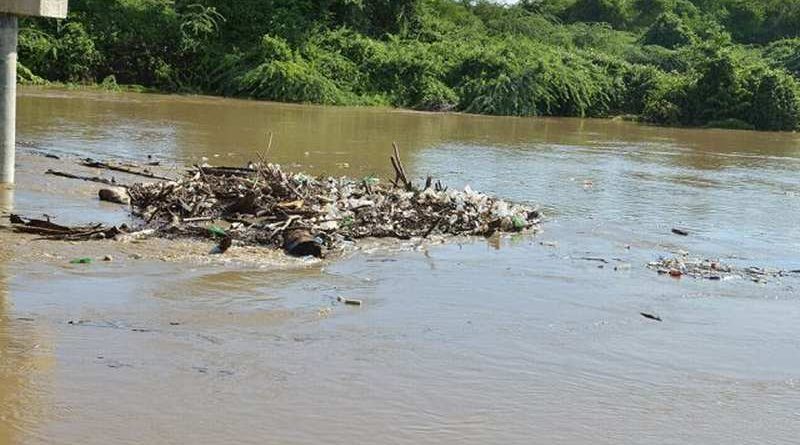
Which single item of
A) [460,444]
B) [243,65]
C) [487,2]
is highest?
[487,2]

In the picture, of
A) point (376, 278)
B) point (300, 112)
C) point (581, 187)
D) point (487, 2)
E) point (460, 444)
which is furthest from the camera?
point (487, 2)

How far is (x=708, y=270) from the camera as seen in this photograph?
987cm

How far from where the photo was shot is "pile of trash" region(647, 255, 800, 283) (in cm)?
966

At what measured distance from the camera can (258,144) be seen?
62.4ft

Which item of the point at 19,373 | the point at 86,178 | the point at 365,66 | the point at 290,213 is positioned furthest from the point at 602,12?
the point at 19,373

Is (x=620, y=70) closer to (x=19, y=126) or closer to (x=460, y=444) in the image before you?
(x=19, y=126)

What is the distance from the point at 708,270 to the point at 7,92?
7844 mm

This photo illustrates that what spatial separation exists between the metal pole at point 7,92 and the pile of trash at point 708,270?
7259 millimetres

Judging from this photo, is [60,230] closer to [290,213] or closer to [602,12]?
[290,213]

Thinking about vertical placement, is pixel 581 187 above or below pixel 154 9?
below

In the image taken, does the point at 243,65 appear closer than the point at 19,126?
No

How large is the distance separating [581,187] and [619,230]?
154 inches

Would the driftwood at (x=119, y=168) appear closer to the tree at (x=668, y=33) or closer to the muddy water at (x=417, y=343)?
the muddy water at (x=417, y=343)

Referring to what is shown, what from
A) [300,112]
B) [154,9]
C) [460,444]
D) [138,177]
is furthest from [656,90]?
[460,444]
